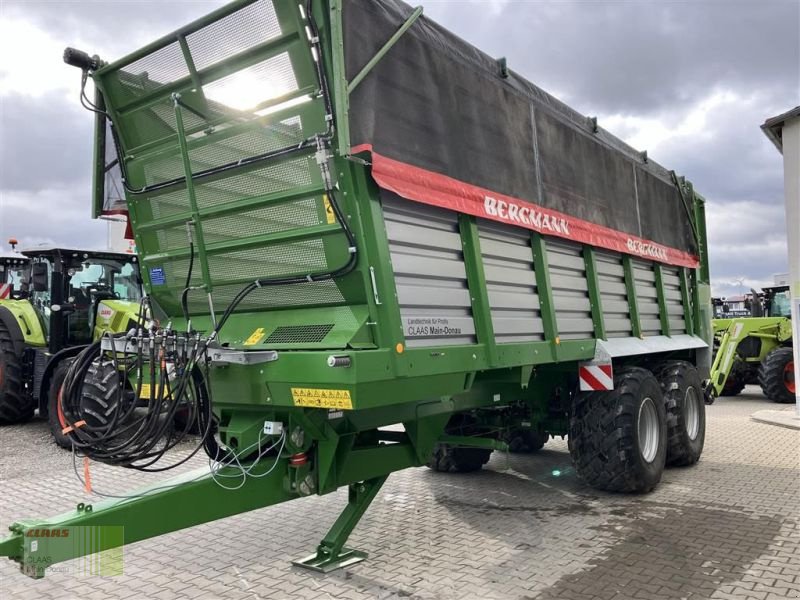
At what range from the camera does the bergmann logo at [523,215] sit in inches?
167

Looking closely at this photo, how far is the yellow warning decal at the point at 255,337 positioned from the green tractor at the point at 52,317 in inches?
215

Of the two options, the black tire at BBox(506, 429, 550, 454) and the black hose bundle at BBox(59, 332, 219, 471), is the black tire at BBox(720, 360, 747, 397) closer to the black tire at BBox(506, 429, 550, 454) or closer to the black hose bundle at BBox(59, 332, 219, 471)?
the black tire at BBox(506, 429, 550, 454)

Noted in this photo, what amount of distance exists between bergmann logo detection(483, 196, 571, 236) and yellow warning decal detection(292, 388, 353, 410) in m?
1.59

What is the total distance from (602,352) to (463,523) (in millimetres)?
1769

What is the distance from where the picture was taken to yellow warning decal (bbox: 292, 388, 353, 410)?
10.7 ft

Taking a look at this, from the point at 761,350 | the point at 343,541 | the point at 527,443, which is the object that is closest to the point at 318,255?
the point at 343,541

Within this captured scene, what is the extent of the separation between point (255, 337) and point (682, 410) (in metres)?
4.76

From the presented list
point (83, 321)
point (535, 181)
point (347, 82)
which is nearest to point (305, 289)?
point (347, 82)

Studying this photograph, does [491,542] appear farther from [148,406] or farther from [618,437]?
[148,406]

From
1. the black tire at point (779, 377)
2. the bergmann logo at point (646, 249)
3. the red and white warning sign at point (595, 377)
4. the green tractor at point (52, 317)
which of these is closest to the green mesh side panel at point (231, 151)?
the red and white warning sign at point (595, 377)

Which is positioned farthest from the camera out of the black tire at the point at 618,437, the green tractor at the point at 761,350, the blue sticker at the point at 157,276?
the green tractor at the point at 761,350

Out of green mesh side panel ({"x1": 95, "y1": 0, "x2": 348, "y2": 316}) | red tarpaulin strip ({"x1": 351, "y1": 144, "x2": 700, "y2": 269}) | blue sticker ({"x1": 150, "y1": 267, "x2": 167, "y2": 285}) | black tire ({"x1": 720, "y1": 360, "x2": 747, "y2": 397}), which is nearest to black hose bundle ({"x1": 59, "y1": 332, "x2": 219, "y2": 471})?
green mesh side panel ({"x1": 95, "y1": 0, "x2": 348, "y2": 316})

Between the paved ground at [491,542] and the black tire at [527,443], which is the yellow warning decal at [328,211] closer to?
the paved ground at [491,542]

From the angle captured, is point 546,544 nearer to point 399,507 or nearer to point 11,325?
point 399,507
